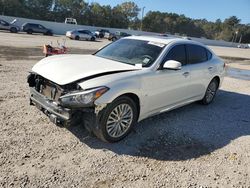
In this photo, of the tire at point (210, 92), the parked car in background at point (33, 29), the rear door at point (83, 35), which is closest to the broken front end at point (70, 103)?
the tire at point (210, 92)

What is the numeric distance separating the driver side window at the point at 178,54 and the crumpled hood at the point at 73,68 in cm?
90

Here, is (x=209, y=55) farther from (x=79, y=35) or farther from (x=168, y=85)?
(x=79, y=35)

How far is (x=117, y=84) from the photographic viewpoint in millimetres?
4539

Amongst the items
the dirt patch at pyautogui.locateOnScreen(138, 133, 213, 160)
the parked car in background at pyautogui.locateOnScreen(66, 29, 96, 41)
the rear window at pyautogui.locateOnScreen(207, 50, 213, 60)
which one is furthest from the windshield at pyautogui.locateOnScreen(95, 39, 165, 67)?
the parked car in background at pyautogui.locateOnScreen(66, 29, 96, 41)

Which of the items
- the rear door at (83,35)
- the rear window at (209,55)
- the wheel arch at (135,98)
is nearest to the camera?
the wheel arch at (135,98)

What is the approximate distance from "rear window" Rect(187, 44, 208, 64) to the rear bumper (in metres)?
3.23

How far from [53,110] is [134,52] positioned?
2071 mm

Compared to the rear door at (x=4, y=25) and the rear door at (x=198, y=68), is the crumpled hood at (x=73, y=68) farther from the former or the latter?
the rear door at (x=4, y=25)

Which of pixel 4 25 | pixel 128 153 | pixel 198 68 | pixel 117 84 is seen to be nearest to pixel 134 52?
pixel 117 84

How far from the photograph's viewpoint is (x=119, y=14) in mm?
77250

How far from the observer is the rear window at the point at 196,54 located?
21.2 feet

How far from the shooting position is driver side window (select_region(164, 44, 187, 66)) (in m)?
5.69

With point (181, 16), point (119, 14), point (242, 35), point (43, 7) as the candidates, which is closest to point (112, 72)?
point (43, 7)

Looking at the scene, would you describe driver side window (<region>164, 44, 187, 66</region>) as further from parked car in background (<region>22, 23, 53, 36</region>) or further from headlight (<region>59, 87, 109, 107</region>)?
parked car in background (<region>22, 23, 53, 36</region>)
